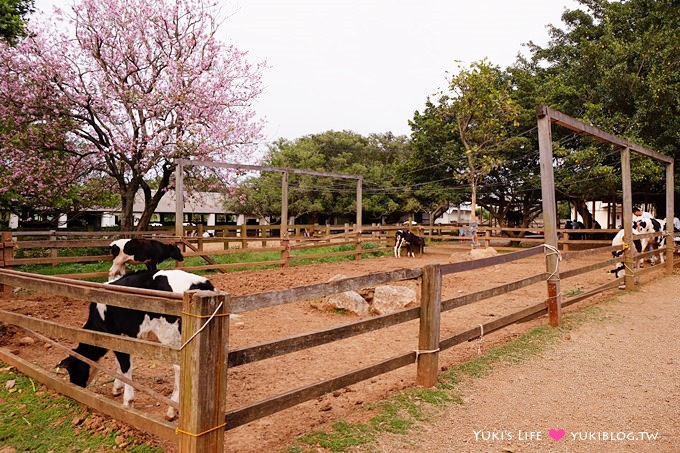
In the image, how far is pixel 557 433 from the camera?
3.02 m

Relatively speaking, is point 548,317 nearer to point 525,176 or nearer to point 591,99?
point 591,99

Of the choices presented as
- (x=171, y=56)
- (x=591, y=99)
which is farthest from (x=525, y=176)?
(x=171, y=56)

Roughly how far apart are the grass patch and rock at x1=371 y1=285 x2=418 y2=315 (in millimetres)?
1950

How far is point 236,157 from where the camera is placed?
15352 mm

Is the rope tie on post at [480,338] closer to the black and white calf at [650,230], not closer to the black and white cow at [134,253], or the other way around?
the black and white cow at [134,253]

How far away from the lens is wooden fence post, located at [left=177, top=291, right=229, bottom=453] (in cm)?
218

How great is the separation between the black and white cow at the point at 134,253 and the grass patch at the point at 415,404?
5750mm

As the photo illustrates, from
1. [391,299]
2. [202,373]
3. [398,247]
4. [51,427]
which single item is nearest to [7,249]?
[51,427]

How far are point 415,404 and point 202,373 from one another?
6.25 feet

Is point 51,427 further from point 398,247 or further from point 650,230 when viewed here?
point 398,247

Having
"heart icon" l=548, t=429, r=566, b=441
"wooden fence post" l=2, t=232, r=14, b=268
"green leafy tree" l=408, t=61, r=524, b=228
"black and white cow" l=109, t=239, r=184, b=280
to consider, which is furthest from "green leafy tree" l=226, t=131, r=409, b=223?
"heart icon" l=548, t=429, r=566, b=441

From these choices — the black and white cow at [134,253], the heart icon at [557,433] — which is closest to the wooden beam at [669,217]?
the heart icon at [557,433]

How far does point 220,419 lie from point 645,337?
18.4 ft

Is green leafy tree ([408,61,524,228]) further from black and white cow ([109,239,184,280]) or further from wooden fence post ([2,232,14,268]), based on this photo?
wooden fence post ([2,232,14,268])
